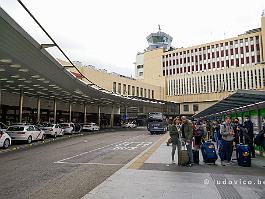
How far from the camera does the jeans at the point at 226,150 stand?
11.2m

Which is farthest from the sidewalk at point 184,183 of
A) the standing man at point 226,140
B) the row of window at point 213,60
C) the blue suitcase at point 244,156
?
the row of window at point 213,60

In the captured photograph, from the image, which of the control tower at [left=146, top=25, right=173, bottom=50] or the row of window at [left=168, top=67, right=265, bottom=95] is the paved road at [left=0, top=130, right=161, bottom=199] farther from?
the control tower at [left=146, top=25, right=173, bottom=50]

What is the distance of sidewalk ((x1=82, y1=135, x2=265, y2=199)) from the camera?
22.4ft

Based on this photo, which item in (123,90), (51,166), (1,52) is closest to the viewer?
(51,166)

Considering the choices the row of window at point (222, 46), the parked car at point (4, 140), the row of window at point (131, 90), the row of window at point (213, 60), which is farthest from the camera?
the row of window at point (213, 60)

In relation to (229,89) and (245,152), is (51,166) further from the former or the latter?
(229,89)

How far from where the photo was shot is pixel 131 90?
8156cm

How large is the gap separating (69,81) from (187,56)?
83.4m

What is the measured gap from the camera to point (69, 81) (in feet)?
84.8

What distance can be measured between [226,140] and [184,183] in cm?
398

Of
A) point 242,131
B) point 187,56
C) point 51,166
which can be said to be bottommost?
point 51,166

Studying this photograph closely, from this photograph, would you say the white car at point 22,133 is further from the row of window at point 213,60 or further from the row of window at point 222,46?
the row of window at point 222,46

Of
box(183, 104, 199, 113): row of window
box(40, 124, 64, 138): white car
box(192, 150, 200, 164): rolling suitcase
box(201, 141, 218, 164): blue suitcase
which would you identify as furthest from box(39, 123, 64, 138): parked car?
box(183, 104, 199, 113): row of window

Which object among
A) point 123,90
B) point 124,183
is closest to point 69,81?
point 124,183
